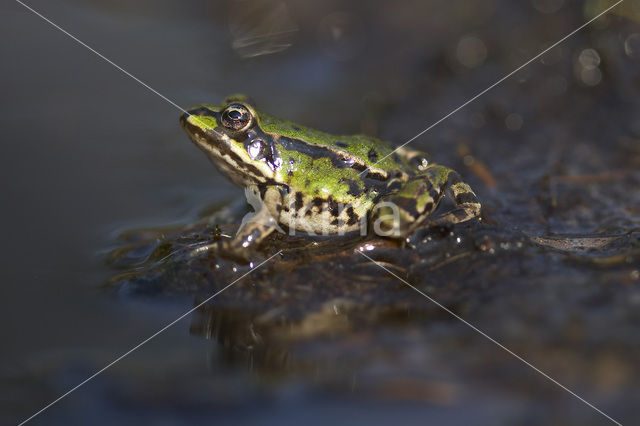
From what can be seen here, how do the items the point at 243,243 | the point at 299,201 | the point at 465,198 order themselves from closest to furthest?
1. the point at 243,243
2. the point at 465,198
3. the point at 299,201

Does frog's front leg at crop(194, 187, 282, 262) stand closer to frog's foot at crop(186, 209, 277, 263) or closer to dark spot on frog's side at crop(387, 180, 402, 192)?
frog's foot at crop(186, 209, 277, 263)

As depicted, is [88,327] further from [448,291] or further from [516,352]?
[516,352]

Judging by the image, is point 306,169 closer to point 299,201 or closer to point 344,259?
point 299,201

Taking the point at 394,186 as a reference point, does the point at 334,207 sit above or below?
below

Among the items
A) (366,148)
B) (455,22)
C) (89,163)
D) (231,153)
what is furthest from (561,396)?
(455,22)

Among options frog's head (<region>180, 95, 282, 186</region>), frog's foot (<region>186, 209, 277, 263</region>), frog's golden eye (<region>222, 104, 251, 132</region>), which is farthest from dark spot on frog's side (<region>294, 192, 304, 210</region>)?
frog's golden eye (<region>222, 104, 251, 132</region>)

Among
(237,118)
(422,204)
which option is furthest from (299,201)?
(422,204)
